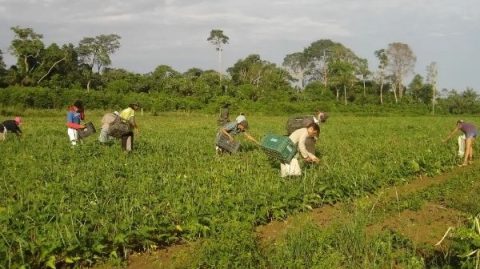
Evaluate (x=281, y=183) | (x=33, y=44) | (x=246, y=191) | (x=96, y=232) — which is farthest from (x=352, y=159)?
(x=33, y=44)

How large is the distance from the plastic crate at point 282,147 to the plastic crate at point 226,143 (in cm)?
367

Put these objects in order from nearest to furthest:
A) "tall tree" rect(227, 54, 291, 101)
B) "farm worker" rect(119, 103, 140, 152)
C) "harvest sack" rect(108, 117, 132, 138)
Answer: "harvest sack" rect(108, 117, 132, 138) → "farm worker" rect(119, 103, 140, 152) → "tall tree" rect(227, 54, 291, 101)

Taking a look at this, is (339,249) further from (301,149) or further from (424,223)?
(301,149)

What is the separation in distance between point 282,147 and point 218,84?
5230cm

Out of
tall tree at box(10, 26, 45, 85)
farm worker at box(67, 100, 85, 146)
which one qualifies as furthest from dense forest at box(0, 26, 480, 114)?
farm worker at box(67, 100, 85, 146)

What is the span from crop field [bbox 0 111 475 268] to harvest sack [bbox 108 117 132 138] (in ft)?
1.65

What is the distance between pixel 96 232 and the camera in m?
5.83

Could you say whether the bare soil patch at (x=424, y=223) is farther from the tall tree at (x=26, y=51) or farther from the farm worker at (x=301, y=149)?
the tall tree at (x=26, y=51)

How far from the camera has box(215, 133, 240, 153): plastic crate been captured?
521 inches

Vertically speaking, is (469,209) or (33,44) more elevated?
(33,44)

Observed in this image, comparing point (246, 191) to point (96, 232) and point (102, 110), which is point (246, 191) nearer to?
point (96, 232)

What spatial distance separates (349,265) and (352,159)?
795 centimetres

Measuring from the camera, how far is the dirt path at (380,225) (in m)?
6.00

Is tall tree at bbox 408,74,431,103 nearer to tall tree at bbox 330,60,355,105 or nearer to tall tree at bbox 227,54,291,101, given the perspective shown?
tall tree at bbox 330,60,355,105
